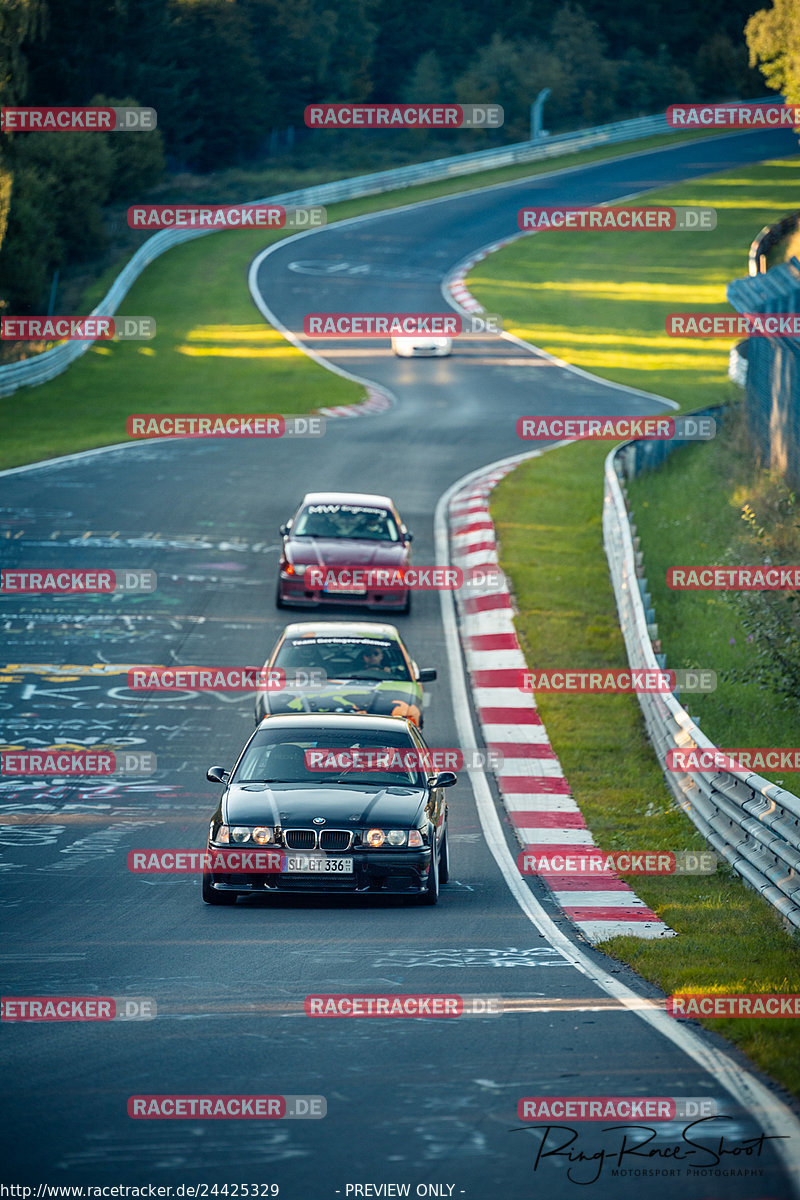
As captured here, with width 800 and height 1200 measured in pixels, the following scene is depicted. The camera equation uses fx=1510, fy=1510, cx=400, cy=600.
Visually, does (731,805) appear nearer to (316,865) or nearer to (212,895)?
(316,865)

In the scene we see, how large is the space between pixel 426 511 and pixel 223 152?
58103 mm

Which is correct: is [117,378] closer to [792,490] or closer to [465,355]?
[465,355]

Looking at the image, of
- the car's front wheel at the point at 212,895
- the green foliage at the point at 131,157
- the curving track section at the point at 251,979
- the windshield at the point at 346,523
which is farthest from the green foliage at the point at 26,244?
the car's front wheel at the point at 212,895

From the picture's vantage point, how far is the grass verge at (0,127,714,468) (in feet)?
115

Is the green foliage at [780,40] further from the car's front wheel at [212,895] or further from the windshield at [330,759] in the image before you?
the car's front wheel at [212,895]

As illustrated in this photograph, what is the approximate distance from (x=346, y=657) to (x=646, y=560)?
27.3 feet

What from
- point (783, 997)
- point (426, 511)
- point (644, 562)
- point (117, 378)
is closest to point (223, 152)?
point (117, 378)

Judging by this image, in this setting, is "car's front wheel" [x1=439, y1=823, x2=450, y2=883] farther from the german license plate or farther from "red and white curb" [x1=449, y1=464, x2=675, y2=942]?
the german license plate

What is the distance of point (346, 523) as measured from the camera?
22.0m

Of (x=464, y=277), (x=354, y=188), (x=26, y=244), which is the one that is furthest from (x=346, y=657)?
(x=354, y=188)

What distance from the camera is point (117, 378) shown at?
40438 mm

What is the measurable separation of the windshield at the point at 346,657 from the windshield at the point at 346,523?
577 cm

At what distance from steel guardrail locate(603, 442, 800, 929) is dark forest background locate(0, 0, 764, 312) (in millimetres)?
32739

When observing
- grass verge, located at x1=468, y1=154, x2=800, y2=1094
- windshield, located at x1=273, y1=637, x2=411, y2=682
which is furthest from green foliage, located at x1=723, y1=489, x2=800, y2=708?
windshield, located at x1=273, y1=637, x2=411, y2=682
